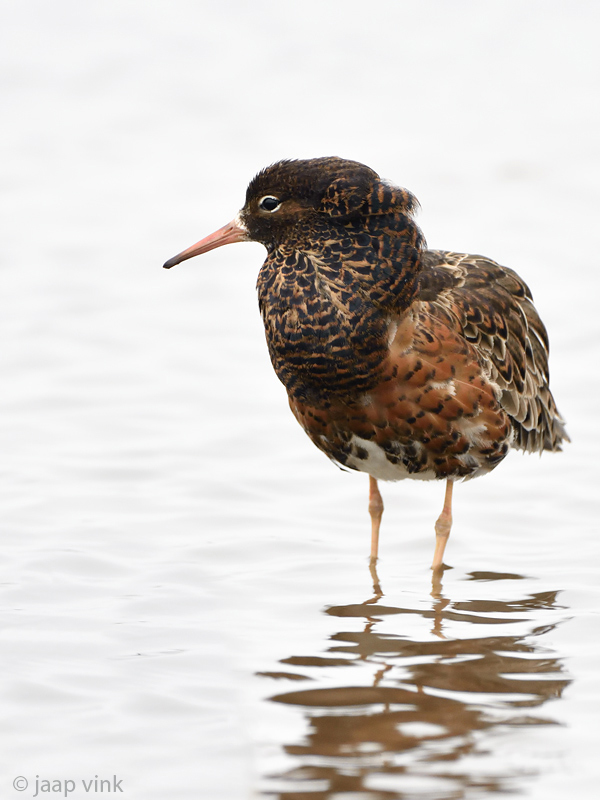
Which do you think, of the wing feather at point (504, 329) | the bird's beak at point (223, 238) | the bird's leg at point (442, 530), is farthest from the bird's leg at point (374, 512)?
the bird's beak at point (223, 238)

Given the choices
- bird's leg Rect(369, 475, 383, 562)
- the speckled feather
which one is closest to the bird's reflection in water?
bird's leg Rect(369, 475, 383, 562)

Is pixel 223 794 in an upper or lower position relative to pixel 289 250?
lower

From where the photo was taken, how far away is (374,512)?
8734 millimetres

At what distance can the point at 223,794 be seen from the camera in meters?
5.25

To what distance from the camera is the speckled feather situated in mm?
7324

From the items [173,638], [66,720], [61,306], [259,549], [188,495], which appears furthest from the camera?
[61,306]

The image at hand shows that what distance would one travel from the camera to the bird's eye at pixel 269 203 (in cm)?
755

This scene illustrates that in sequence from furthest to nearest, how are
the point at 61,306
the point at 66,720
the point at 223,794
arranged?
the point at 61,306
the point at 66,720
the point at 223,794

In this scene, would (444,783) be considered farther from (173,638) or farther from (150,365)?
(150,365)

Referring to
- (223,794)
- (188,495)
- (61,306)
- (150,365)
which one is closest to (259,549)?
(188,495)

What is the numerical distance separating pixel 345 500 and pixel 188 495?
1.22m

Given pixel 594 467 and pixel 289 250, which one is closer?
pixel 289 250

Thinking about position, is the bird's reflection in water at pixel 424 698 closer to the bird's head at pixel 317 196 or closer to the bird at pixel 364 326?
the bird at pixel 364 326

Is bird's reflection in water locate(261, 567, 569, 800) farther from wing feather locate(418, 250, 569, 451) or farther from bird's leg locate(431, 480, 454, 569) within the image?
wing feather locate(418, 250, 569, 451)
